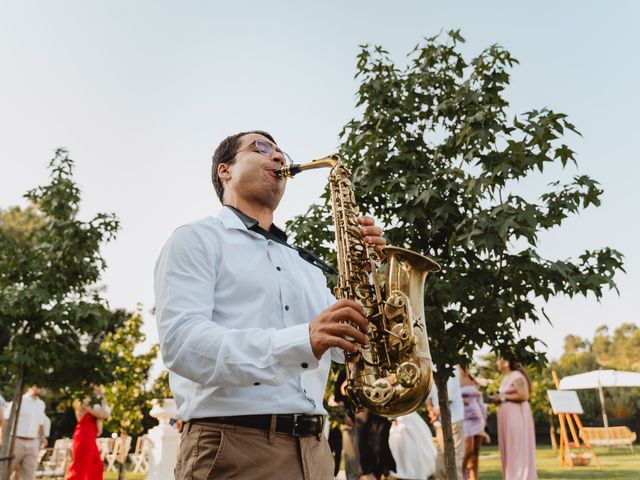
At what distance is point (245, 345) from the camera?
6.79 feet

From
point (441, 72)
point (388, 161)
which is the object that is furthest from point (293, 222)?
point (441, 72)

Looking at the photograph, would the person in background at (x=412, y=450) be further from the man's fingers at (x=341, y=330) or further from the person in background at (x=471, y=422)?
the man's fingers at (x=341, y=330)

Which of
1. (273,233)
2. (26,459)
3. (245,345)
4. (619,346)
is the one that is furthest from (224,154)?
(619,346)

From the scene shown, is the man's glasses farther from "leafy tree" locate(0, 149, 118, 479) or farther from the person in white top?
the person in white top

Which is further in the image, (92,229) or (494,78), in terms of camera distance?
(92,229)

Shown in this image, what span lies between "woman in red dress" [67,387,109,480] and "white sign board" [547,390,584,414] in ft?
36.5

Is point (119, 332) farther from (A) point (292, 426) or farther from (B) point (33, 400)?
(A) point (292, 426)

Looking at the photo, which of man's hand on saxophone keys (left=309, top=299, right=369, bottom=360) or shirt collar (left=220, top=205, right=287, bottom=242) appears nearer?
man's hand on saxophone keys (left=309, top=299, right=369, bottom=360)

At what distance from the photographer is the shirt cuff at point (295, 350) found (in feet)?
6.62

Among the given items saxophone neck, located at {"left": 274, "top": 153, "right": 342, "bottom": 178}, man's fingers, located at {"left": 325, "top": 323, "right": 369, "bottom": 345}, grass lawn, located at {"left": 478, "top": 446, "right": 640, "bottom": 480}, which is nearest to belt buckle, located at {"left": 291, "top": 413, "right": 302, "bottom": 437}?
man's fingers, located at {"left": 325, "top": 323, "right": 369, "bottom": 345}

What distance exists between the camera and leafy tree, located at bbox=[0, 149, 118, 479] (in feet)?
29.0

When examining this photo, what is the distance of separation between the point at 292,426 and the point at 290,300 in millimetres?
555

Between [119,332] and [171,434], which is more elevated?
[119,332]

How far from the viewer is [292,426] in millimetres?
2424
